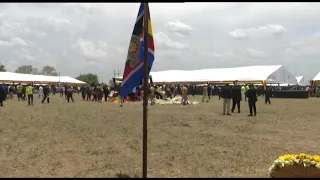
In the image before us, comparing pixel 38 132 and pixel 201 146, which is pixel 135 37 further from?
pixel 38 132

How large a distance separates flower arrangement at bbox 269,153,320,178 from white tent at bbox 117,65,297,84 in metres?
53.3

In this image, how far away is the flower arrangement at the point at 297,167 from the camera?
17.2ft

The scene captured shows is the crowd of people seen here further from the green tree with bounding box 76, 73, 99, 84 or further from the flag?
the green tree with bounding box 76, 73, 99, 84

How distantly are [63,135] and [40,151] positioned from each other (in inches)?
106

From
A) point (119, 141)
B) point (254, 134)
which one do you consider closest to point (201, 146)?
point (119, 141)

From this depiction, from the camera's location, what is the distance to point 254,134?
12680 mm

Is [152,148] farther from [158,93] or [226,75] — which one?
[226,75]

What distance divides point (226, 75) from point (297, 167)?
201 ft

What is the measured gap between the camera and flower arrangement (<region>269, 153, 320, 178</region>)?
524 centimetres

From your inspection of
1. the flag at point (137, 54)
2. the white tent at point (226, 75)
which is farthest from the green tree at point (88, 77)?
the flag at point (137, 54)

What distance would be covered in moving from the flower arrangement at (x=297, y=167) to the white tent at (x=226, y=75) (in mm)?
53335

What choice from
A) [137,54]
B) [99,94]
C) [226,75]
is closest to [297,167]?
[137,54]

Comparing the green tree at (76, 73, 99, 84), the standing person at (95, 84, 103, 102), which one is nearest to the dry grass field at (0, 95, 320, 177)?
the standing person at (95, 84, 103, 102)

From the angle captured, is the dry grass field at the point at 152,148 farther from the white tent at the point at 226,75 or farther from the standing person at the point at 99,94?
the white tent at the point at 226,75
